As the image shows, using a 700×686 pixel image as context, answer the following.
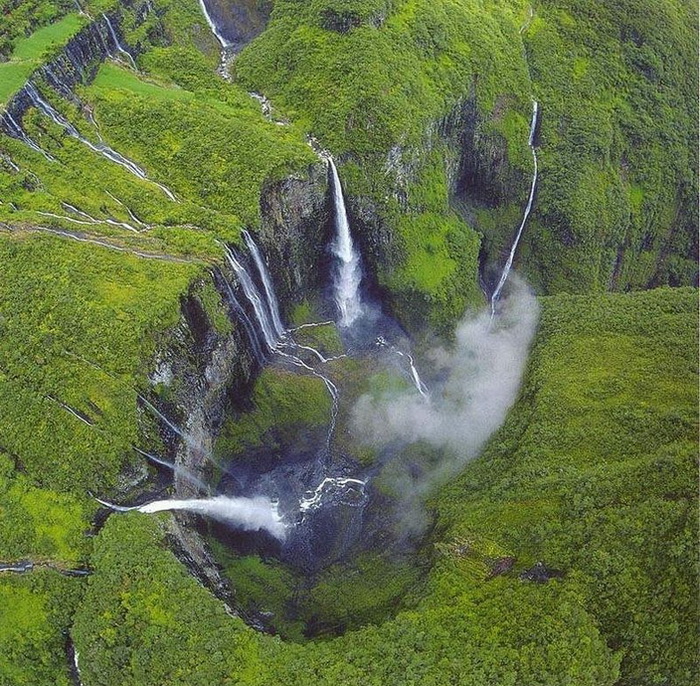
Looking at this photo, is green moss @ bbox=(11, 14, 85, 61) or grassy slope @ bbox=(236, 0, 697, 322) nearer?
green moss @ bbox=(11, 14, 85, 61)

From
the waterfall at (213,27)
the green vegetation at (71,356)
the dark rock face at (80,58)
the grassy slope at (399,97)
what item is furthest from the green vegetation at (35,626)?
the waterfall at (213,27)

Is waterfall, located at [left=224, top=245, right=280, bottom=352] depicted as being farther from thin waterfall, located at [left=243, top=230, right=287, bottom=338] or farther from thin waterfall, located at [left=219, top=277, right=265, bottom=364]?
thin waterfall, located at [left=219, top=277, right=265, bottom=364]

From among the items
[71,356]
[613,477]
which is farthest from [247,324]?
[613,477]

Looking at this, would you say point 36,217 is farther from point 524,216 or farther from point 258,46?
point 524,216

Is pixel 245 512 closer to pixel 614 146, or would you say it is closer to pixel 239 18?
pixel 239 18

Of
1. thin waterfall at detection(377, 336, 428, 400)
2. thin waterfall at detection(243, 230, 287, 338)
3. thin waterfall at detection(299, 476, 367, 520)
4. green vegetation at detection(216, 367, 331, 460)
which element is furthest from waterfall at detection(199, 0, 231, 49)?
thin waterfall at detection(299, 476, 367, 520)

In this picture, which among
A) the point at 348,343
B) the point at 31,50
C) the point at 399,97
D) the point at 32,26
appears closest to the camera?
the point at 31,50

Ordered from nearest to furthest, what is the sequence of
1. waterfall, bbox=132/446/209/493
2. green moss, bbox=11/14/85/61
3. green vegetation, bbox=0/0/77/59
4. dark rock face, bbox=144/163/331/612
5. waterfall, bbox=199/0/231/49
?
waterfall, bbox=132/446/209/493, dark rock face, bbox=144/163/331/612, green moss, bbox=11/14/85/61, green vegetation, bbox=0/0/77/59, waterfall, bbox=199/0/231/49
